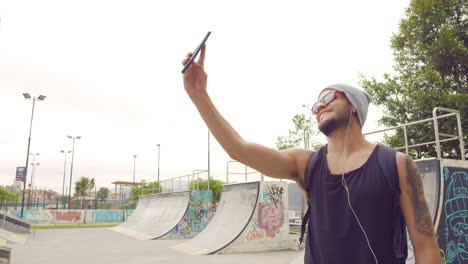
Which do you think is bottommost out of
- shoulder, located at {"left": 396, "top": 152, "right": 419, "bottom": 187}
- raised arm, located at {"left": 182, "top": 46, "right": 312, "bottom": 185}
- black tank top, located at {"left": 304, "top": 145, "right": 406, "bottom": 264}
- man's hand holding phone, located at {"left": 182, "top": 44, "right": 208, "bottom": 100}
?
black tank top, located at {"left": 304, "top": 145, "right": 406, "bottom": 264}

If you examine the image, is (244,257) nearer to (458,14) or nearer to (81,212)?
(458,14)

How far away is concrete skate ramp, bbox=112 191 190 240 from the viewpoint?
65.5 ft

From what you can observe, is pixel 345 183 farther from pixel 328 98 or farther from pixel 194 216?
pixel 194 216

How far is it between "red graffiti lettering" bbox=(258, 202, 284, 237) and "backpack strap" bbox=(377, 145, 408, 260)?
39.9ft

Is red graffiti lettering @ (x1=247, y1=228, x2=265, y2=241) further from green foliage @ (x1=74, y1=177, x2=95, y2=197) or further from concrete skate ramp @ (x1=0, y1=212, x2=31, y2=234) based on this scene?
green foliage @ (x1=74, y1=177, x2=95, y2=197)

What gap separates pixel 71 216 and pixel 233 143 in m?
40.2

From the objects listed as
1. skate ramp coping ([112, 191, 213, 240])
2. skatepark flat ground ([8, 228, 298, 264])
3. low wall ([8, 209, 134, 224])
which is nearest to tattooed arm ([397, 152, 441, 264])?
skatepark flat ground ([8, 228, 298, 264])

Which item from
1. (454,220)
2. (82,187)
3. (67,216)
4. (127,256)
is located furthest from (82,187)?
(454,220)

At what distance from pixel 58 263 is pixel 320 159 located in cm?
1151

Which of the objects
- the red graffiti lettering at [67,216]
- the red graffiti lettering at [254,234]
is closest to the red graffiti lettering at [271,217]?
the red graffiti lettering at [254,234]

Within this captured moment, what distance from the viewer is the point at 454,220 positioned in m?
6.65

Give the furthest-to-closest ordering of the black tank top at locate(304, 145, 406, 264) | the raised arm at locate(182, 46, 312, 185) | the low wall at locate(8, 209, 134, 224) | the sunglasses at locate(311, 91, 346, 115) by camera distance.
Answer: the low wall at locate(8, 209, 134, 224) → the sunglasses at locate(311, 91, 346, 115) → the raised arm at locate(182, 46, 312, 185) → the black tank top at locate(304, 145, 406, 264)

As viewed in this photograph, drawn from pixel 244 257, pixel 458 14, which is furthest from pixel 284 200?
pixel 458 14

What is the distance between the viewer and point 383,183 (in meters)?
1.45
